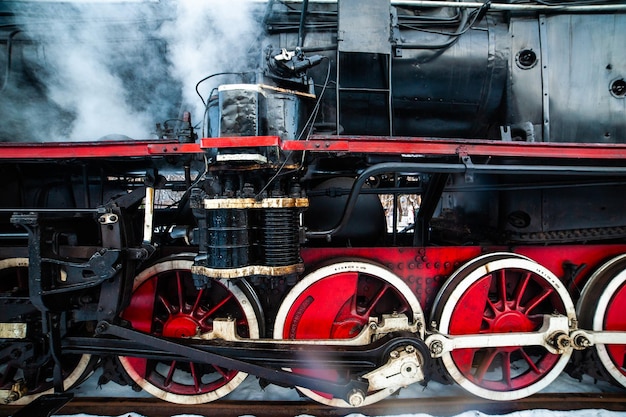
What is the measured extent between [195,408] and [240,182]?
1.56 metres

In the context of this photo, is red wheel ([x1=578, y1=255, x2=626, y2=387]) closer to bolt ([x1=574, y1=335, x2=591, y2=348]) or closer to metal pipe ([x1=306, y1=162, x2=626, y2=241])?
bolt ([x1=574, y1=335, x2=591, y2=348])

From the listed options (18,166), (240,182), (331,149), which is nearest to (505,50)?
(331,149)

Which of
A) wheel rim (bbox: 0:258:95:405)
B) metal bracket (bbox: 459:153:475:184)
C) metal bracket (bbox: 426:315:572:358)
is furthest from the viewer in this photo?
wheel rim (bbox: 0:258:95:405)

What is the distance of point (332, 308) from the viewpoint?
1997 millimetres

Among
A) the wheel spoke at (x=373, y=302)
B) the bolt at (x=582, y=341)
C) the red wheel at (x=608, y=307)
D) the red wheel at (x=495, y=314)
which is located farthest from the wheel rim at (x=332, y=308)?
the red wheel at (x=608, y=307)

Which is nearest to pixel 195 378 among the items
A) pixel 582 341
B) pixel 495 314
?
pixel 495 314

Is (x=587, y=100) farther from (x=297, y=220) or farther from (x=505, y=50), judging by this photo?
(x=297, y=220)

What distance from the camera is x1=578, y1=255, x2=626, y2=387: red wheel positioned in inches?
78.1

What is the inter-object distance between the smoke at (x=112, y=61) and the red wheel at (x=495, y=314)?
2.01 m

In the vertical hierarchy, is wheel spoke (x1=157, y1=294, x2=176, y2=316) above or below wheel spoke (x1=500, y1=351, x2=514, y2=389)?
above

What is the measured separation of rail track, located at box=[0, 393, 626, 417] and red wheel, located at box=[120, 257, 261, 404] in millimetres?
105

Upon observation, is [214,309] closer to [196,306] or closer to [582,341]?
[196,306]

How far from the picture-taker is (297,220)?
178 cm

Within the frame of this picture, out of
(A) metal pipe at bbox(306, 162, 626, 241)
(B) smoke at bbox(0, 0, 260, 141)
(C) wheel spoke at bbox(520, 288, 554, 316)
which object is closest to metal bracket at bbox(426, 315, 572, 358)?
(C) wheel spoke at bbox(520, 288, 554, 316)
